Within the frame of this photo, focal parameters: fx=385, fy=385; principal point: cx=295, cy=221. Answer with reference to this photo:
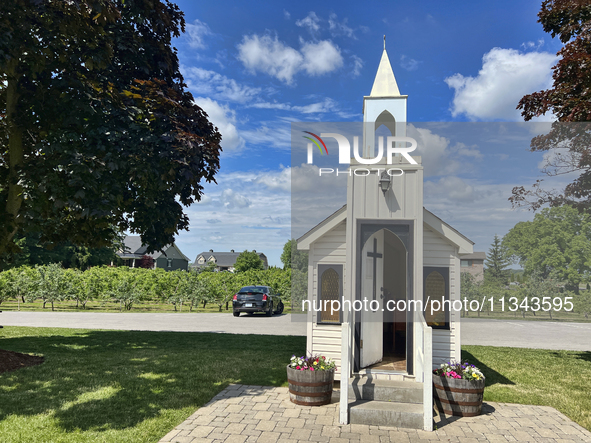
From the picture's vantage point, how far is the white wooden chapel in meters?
6.45

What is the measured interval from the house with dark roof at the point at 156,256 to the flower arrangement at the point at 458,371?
48.5 metres

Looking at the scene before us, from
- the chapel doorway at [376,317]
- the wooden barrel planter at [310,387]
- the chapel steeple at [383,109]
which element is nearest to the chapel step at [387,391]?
the wooden barrel planter at [310,387]

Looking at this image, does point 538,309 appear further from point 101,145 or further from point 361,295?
point 101,145

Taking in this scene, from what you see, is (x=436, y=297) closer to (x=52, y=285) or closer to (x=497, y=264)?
(x=52, y=285)

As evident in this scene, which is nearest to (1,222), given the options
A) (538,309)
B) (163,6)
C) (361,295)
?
(163,6)

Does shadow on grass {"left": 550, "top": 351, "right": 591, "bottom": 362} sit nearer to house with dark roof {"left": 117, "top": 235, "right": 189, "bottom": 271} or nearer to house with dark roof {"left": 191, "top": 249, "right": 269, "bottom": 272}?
house with dark roof {"left": 117, "top": 235, "right": 189, "bottom": 271}

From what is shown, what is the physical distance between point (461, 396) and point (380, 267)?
2562 mm

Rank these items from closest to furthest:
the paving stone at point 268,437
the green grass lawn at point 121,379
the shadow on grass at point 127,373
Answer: the paving stone at point 268,437 < the green grass lawn at point 121,379 < the shadow on grass at point 127,373

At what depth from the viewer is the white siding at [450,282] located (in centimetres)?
716

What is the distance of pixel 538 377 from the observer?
28.7 feet

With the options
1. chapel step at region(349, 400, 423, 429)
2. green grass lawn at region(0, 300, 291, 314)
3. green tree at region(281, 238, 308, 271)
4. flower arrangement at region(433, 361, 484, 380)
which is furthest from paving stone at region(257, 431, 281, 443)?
green grass lawn at region(0, 300, 291, 314)

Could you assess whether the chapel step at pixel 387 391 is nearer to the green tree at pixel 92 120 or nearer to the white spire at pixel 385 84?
the green tree at pixel 92 120

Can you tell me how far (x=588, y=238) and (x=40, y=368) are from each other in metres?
24.8

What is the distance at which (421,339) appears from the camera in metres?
6.35
